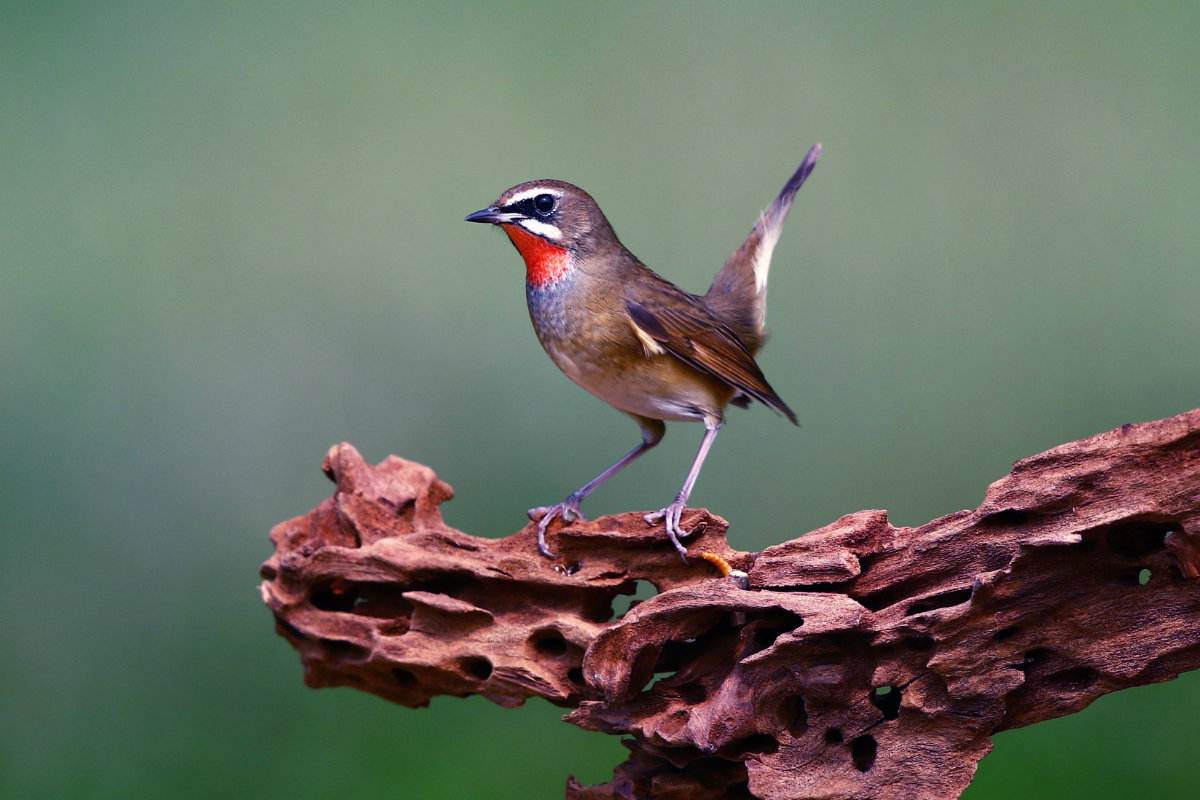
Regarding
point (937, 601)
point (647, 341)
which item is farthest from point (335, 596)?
point (937, 601)

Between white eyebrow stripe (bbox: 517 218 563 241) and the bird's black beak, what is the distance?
2.5 inches

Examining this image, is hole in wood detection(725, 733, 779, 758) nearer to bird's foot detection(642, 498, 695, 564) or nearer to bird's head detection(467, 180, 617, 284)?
bird's foot detection(642, 498, 695, 564)

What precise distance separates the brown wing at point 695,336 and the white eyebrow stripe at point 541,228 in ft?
1.12

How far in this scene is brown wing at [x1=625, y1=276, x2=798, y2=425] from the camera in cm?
439

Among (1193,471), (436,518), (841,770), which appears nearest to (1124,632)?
(1193,471)

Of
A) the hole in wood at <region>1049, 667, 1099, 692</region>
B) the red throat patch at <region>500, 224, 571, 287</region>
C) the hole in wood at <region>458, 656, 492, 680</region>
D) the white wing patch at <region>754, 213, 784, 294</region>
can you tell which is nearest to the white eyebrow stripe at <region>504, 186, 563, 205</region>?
the red throat patch at <region>500, 224, 571, 287</region>

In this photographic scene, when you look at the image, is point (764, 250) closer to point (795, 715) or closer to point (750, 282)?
point (750, 282)

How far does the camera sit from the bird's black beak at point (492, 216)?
4.30 m

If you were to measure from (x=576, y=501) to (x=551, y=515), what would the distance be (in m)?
0.18

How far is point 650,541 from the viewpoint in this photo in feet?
13.8

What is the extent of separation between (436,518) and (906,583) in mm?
1976

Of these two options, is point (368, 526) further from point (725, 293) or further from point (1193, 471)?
point (1193, 471)

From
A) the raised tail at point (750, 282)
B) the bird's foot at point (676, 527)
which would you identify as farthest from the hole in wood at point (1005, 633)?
the raised tail at point (750, 282)

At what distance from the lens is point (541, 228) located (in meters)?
4.42
